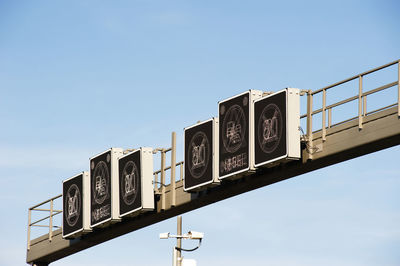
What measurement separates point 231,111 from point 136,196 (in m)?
6.93

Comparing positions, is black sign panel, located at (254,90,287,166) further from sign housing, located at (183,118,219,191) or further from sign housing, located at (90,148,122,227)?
sign housing, located at (90,148,122,227)

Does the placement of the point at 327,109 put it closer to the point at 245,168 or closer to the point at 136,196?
the point at 245,168

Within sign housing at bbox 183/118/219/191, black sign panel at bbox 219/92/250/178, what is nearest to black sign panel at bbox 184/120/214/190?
sign housing at bbox 183/118/219/191

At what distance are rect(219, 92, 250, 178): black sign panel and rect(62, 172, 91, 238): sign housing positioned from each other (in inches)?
393

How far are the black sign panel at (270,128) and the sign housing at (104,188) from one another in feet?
30.1

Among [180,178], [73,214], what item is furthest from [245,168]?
[73,214]

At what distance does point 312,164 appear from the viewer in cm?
3741

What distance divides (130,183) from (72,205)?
528 cm

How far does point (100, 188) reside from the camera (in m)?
46.5

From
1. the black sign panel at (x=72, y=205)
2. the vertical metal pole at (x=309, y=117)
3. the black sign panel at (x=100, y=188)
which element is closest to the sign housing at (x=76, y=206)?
the black sign panel at (x=72, y=205)

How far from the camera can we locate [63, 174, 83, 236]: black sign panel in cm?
4831

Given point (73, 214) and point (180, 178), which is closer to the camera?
point (180, 178)

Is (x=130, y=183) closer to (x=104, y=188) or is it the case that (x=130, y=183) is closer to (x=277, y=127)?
(x=104, y=188)

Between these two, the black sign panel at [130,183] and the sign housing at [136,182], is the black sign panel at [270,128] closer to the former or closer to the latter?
the sign housing at [136,182]
